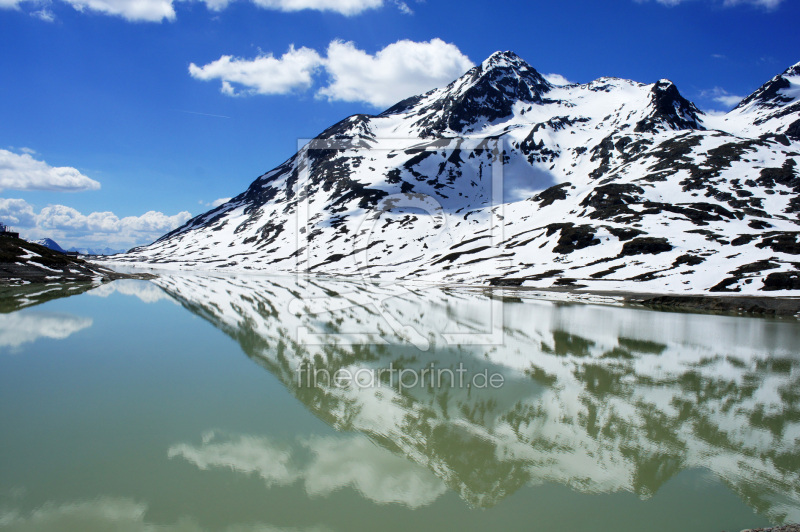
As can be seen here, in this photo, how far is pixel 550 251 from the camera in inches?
4525

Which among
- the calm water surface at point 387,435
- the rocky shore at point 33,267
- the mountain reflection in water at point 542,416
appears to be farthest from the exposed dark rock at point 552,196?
the rocky shore at point 33,267

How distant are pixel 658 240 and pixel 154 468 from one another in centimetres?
10969

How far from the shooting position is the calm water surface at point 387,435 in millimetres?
10820

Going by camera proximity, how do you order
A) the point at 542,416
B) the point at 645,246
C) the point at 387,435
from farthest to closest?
the point at 645,246
the point at 542,416
the point at 387,435

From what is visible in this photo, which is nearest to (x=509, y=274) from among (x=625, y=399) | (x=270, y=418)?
(x=625, y=399)

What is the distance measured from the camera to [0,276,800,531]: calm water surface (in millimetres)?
10820

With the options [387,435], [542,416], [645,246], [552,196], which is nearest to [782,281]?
[645,246]

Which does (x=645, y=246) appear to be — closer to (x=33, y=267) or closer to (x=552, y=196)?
(x=552, y=196)

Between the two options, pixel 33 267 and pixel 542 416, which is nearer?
pixel 542 416

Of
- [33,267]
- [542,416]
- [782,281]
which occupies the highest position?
[33,267]

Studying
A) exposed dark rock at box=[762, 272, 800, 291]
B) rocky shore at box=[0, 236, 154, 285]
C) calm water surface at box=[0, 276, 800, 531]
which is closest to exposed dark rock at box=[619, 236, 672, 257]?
exposed dark rock at box=[762, 272, 800, 291]

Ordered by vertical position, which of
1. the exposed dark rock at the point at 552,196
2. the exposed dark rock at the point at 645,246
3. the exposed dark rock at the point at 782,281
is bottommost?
the exposed dark rock at the point at 782,281

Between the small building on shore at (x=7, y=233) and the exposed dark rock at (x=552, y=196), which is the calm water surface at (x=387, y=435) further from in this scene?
the exposed dark rock at (x=552, y=196)

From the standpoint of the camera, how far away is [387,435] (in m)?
15.6
